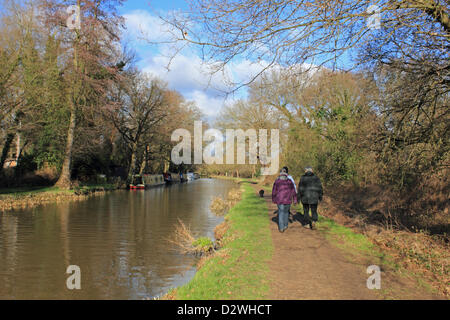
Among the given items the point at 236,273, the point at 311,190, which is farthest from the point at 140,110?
the point at 236,273

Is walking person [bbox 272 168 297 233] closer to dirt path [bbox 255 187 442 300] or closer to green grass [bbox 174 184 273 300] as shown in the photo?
green grass [bbox 174 184 273 300]

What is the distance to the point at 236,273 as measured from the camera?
6.46 meters

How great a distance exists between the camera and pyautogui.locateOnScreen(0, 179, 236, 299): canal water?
22.9 ft

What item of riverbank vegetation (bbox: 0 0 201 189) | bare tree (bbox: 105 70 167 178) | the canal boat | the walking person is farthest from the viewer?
bare tree (bbox: 105 70 167 178)

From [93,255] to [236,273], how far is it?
4.70m

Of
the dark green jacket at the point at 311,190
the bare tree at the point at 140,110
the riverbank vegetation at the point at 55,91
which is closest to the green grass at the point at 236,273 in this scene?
the dark green jacket at the point at 311,190

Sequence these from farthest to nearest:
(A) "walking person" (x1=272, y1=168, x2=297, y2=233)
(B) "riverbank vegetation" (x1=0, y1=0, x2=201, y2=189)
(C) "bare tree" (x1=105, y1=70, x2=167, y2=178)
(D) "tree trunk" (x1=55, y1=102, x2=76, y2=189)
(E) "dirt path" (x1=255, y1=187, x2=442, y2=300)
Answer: (C) "bare tree" (x1=105, y1=70, x2=167, y2=178)
(D) "tree trunk" (x1=55, y1=102, x2=76, y2=189)
(B) "riverbank vegetation" (x1=0, y1=0, x2=201, y2=189)
(A) "walking person" (x1=272, y1=168, x2=297, y2=233)
(E) "dirt path" (x1=255, y1=187, x2=442, y2=300)

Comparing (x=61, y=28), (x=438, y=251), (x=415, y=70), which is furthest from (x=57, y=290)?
(x=61, y=28)

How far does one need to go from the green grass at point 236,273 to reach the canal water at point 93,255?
99cm

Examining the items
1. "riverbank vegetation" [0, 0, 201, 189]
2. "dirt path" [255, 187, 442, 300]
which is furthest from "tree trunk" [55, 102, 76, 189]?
"dirt path" [255, 187, 442, 300]

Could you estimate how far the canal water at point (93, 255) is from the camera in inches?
275

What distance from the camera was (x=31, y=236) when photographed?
11570mm

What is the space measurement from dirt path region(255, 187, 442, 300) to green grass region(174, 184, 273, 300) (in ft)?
0.69
